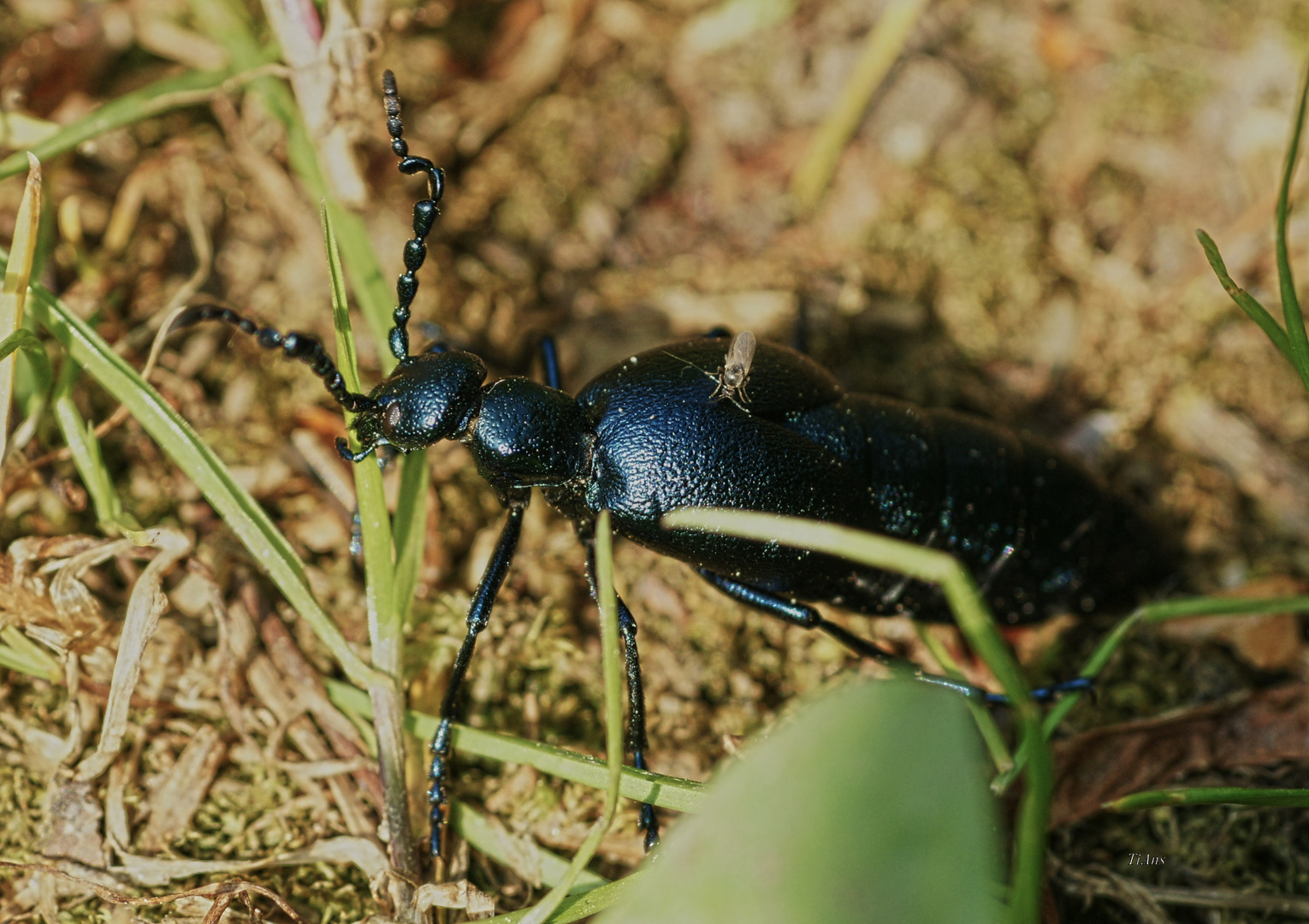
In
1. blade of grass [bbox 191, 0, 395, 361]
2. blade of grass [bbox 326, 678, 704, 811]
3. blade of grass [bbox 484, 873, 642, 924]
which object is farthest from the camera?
blade of grass [bbox 191, 0, 395, 361]

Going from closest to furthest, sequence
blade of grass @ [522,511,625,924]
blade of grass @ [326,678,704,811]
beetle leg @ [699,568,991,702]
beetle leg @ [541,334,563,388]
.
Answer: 1. blade of grass @ [522,511,625,924]
2. blade of grass @ [326,678,704,811]
3. beetle leg @ [699,568,991,702]
4. beetle leg @ [541,334,563,388]

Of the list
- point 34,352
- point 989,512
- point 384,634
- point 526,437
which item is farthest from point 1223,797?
point 34,352

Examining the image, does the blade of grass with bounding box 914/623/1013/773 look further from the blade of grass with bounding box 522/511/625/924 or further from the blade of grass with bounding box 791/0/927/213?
the blade of grass with bounding box 791/0/927/213

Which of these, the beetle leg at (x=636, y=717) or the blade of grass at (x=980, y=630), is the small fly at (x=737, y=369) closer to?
the beetle leg at (x=636, y=717)

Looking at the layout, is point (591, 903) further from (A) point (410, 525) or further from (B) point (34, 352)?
(B) point (34, 352)

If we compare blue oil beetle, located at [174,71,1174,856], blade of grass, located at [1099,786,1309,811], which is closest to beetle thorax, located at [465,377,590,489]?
blue oil beetle, located at [174,71,1174,856]

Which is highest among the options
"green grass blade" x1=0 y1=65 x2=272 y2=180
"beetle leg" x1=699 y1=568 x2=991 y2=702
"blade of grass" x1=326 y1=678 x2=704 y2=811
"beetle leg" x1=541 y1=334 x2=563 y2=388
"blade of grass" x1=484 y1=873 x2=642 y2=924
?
"green grass blade" x1=0 y1=65 x2=272 y2=180
